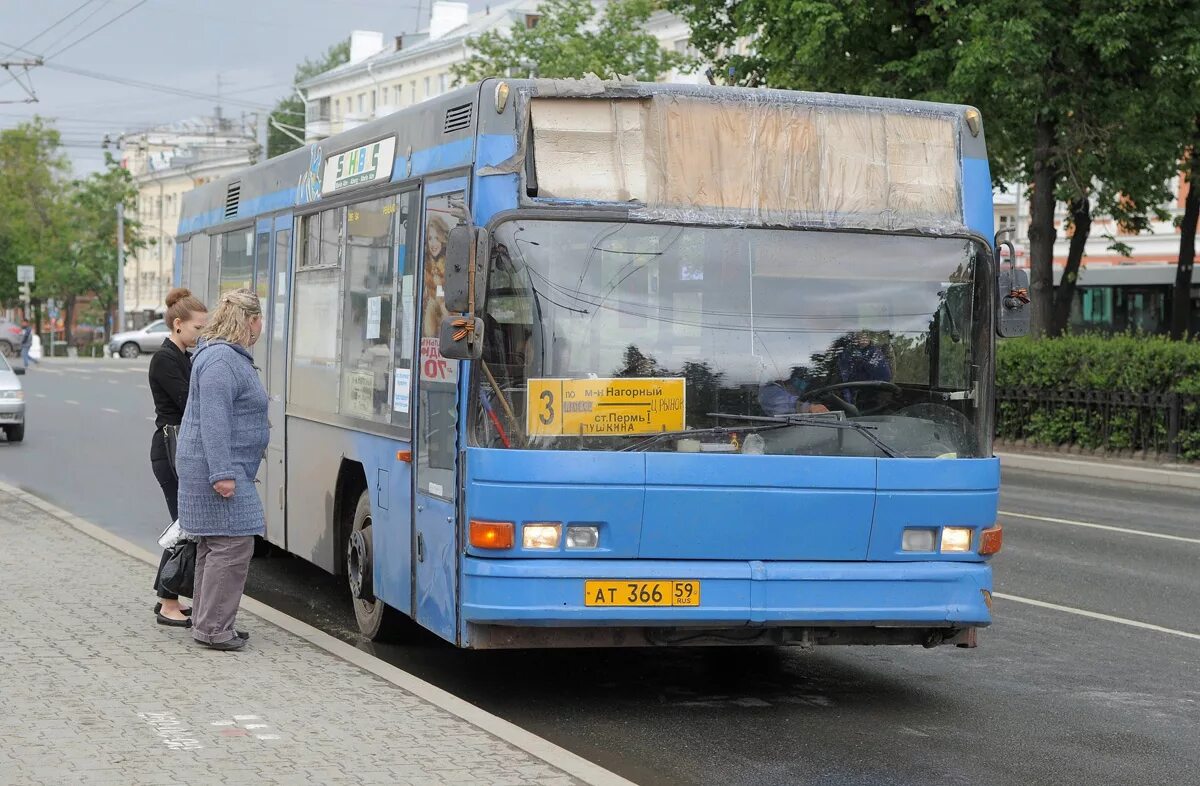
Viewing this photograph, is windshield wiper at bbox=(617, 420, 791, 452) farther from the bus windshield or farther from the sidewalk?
the sidewalk

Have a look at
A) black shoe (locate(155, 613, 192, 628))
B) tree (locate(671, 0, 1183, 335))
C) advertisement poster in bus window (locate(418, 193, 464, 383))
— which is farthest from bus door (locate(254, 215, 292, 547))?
tree (locate(671, 0, 1183, 335))

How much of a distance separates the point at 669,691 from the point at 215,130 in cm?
13124

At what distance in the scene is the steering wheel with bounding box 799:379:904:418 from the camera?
7.63 meters

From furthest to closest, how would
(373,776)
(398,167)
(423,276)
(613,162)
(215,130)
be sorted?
(215,130)
(398,167)
(423,276)
(613,162)
(373,776)

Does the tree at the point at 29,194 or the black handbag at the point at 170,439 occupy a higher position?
the tree at the point at 29,194

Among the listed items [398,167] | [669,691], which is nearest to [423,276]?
[398,167]

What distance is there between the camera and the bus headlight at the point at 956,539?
777cm

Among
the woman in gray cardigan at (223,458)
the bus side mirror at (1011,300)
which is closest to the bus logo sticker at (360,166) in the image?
the woman in gray cardigan at (223,458)

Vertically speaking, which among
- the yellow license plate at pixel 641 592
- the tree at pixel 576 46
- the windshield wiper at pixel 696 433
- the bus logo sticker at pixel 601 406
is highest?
the tree at pixel 576 46

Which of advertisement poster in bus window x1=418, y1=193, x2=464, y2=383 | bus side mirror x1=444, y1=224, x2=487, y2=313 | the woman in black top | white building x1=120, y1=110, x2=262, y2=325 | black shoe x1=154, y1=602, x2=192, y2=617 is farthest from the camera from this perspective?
white building x1=120, y1=110, x2=262, y2=325

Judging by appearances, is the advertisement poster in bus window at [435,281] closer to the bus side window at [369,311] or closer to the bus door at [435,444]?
the bus door at [435,444]

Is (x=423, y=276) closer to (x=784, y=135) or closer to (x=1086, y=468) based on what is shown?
(x=784, y=135)

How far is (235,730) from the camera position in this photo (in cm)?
660

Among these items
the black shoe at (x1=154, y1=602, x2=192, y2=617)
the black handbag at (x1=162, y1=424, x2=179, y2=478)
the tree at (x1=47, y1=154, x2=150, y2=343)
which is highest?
the tree at (x1=47, y1=154, x2=150, y2=343)
